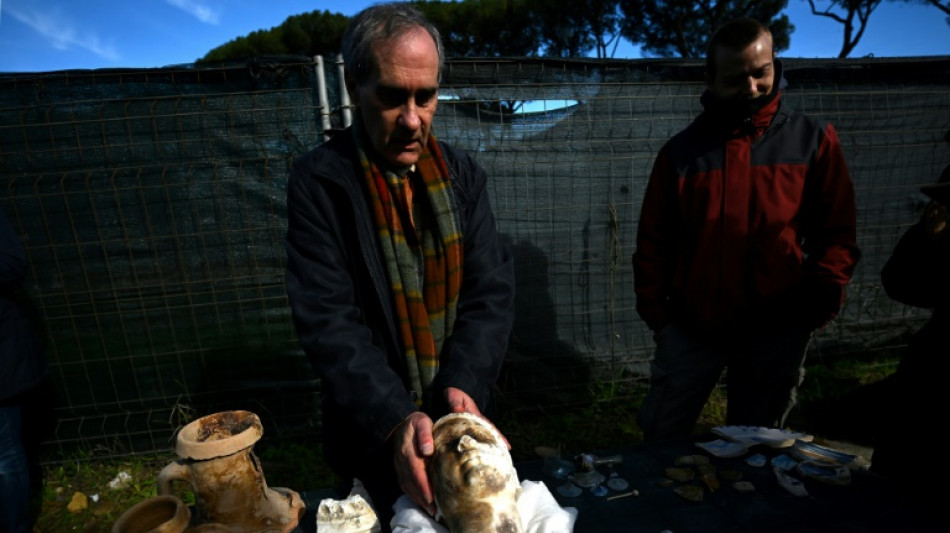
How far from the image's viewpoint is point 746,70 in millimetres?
2330

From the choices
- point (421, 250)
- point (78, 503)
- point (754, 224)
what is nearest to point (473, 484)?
point (421, 250)

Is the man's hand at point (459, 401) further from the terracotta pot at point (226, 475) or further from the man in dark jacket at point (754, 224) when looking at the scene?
the man in dark jacket at point (754, 224)

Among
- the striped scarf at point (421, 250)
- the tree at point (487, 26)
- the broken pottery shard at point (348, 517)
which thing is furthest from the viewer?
the tree at point (487, 26)

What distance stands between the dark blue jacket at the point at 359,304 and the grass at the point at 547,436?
2.22 metres

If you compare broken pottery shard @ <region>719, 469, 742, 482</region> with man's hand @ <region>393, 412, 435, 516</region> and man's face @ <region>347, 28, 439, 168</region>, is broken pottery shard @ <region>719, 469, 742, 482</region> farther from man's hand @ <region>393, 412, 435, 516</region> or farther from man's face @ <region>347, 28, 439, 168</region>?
man's face @ <region>347, 28, 439, 168</region>

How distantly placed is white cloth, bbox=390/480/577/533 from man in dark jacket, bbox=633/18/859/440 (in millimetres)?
1490

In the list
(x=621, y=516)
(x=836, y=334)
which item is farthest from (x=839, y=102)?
(x=621, y=516)

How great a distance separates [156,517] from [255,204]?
2.53m

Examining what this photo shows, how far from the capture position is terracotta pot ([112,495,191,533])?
4.20 feet

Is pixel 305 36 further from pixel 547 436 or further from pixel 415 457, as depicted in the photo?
pixel 415 457

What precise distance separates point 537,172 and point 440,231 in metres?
2.29

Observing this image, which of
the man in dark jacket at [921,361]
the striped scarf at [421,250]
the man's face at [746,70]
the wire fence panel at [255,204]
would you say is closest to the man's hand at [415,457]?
the striped scarf at [421,250]

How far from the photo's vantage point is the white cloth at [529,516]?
125 centimetres

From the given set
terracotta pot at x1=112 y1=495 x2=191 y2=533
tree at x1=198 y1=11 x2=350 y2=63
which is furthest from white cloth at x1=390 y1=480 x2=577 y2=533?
tree at x1=198 y1=11 x2=350 y2=63
